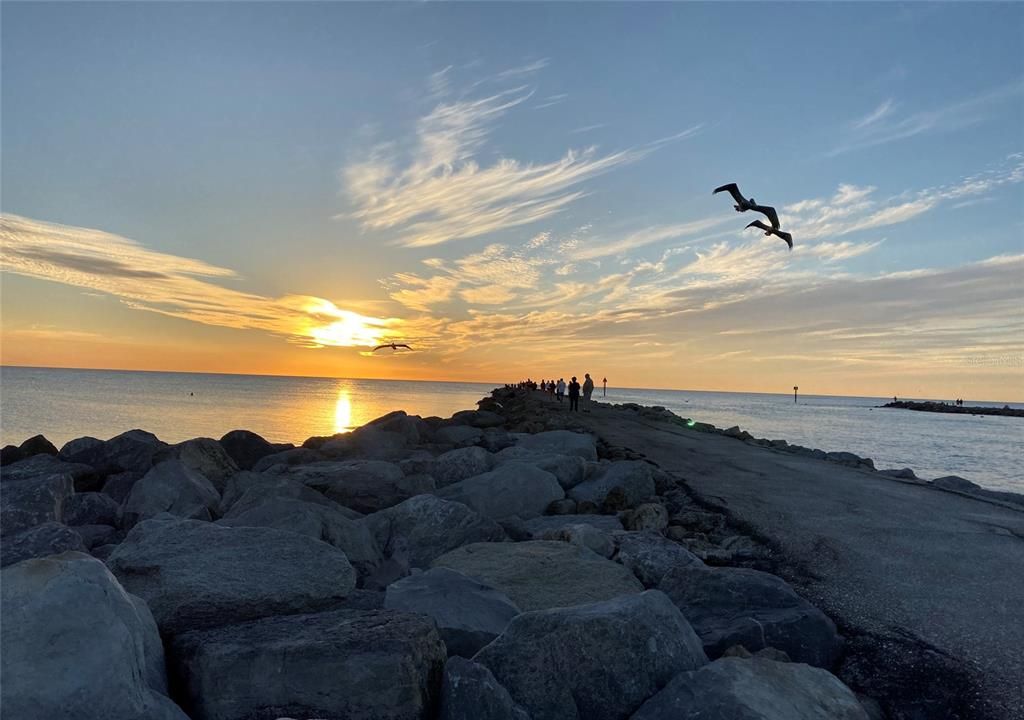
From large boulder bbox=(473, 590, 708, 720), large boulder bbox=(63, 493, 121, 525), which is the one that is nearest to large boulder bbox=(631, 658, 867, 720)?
large boulder bbox=(473, 590, 708, 720)

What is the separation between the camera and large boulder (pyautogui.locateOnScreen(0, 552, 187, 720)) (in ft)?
7.87

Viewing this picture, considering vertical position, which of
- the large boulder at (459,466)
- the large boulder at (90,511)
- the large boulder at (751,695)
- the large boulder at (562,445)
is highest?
the large boulder at (562,445)

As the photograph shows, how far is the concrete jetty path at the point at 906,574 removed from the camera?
11.8ft

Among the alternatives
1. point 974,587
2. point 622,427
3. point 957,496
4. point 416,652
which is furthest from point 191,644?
point 622,427

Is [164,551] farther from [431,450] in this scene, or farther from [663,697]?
[431,450]

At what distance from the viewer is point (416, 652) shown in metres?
3.01

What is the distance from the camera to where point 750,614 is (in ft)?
13.3

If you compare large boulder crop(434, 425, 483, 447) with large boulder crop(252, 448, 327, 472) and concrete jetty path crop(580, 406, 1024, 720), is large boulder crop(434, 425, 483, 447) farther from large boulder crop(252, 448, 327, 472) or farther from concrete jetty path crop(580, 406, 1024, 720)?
concrete jetty path crop(580, 406, 1024, 720)

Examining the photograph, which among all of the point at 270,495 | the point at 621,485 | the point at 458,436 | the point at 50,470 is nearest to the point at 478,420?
the point at 458,436

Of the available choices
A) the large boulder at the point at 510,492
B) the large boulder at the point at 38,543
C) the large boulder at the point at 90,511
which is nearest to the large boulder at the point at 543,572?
the large boulder at the point at 510,492

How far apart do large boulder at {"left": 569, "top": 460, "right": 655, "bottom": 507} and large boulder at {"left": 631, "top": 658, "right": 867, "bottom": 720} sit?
14.6 ft

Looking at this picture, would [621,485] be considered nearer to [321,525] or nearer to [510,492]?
[510,492]

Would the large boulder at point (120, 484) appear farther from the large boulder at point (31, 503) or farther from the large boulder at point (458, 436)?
the large boulder at point (458, 436)

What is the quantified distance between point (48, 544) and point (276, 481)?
236 centimetres
